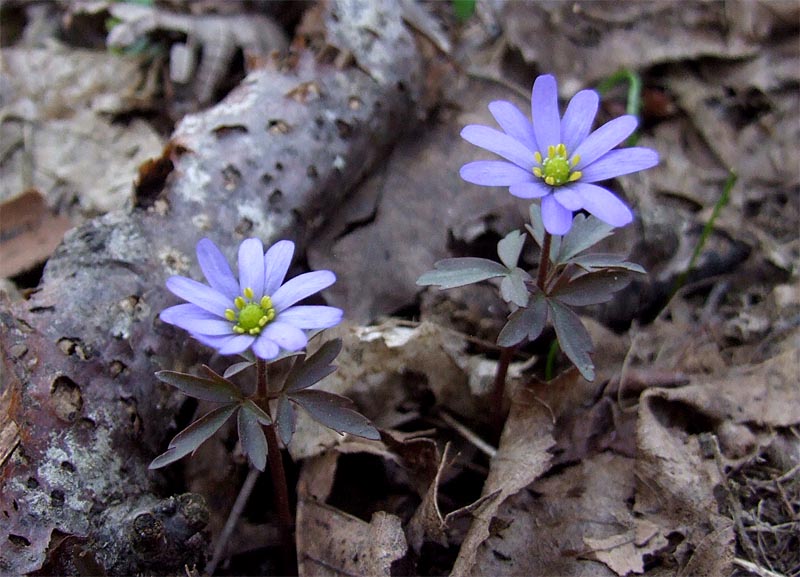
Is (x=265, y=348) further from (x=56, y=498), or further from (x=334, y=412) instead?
(x=56, y=498)

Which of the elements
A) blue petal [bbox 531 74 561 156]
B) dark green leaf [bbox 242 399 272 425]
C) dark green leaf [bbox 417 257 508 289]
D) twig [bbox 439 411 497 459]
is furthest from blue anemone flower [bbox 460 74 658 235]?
twig [bbox 439 411 497 459]

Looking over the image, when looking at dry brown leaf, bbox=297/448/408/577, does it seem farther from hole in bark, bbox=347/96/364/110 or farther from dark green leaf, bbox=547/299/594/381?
hole in bark, bbox=347/96/364/110

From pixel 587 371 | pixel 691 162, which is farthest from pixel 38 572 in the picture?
pixel 691 162

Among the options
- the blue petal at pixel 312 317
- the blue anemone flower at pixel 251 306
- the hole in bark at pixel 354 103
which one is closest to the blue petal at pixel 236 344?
the blue anemone flower at pixel 251 306

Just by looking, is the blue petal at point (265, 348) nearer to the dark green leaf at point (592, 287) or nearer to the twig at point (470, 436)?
the dark green leaf at point (592, 287)

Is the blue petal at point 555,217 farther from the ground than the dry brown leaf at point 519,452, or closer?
farther from the ground

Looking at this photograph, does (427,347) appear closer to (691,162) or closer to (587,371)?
(587,371)
